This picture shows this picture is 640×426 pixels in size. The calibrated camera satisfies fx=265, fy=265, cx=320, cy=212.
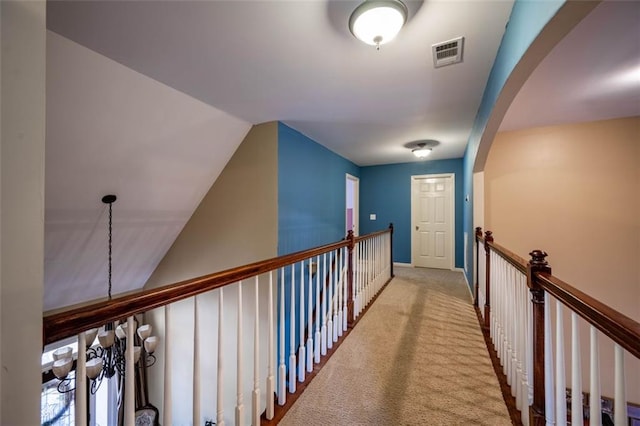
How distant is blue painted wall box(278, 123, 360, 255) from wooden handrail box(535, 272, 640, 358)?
102 inches

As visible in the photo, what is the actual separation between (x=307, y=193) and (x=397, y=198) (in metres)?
2.76

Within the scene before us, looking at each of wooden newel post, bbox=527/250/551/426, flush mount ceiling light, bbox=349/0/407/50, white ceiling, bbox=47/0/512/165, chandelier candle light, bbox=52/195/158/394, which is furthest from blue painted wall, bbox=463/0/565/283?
chandelier candle light, bbox=52/195/158/394

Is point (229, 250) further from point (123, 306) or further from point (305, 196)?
point (123, 306)

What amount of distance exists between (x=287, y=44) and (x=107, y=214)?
2594 mm

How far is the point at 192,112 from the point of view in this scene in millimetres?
2617

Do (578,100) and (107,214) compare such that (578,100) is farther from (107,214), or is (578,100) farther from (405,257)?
(107,214)

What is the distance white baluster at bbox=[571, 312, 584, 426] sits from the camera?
90 centimetres

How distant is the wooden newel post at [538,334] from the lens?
1219 millimetres

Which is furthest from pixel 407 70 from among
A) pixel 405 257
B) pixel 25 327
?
pixel 405 257

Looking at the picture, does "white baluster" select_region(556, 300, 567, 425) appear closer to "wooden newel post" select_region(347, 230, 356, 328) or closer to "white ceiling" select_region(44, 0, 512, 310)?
"white ceiling" select_region(44, 0, 512, 310)

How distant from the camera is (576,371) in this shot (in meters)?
0.91

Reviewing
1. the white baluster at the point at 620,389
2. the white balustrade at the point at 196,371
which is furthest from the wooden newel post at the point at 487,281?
the white balustrade at the point at 196,371

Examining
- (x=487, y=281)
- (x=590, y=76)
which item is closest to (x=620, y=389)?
(x=487, y=281)

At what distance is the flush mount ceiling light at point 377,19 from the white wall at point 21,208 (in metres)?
1.33
